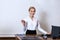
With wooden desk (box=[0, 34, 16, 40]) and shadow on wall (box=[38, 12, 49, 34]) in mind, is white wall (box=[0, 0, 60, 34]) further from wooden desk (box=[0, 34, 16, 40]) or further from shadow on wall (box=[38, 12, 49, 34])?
wooden desk (box=[0, 34, 16, 40])

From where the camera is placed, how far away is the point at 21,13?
4074 millimetres

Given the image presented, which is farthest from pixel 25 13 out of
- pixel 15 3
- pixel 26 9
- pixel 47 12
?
pixel 47 12

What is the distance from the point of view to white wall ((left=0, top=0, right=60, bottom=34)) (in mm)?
3969

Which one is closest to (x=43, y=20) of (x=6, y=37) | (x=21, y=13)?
(x=21, y=13)

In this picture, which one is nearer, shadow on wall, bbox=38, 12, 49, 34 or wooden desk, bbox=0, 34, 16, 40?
wooden desk, bbox=0, 34, 16, 40

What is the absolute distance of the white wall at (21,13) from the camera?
397 cm

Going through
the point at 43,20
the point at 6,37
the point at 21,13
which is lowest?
the point at 6,37

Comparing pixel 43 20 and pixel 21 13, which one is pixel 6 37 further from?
pixel 43 20

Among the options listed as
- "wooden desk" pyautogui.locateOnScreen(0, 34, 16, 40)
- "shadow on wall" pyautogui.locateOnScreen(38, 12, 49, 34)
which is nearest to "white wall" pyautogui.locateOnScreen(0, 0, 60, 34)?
"shadow on wall" pyautogui.locateOnScreen(38, 12, 49, 34)

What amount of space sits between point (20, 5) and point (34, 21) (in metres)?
0.95

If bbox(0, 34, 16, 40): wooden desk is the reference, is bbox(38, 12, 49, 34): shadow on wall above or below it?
above

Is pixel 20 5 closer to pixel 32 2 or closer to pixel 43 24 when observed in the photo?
pixel 32 2

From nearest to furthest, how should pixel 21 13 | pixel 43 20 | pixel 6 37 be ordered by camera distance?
pixel 6 37
pixel 21 13
pixel 43 20

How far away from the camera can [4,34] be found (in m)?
3.98
